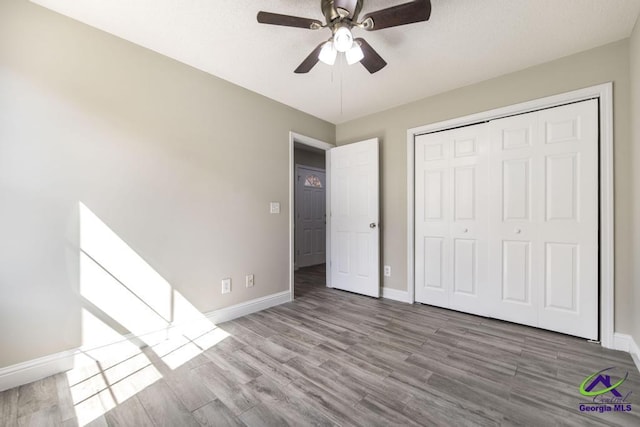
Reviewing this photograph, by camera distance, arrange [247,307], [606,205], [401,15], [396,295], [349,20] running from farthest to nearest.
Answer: [396,295]
[247,307]
[606,205]
[349,20]
[401,15]

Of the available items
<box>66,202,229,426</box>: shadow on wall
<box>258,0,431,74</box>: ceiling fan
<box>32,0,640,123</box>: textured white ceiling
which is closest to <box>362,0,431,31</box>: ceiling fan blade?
<box>258,0,431,74</box>: ceiling fan

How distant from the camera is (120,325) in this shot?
202 cm

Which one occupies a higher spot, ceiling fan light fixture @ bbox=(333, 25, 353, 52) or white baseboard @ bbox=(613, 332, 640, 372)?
ceiling fan light fixture @ bbox=(333, 25, 353, 52)

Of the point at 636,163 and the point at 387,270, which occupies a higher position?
the point at 636,163

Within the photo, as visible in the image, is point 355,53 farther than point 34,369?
Yes

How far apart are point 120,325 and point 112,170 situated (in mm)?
1205

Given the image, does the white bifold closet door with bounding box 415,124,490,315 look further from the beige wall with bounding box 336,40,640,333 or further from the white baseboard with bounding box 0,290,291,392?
the white baseboard with bounding box 0,290,291,392

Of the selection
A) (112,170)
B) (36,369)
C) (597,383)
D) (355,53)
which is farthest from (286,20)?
(597,383)

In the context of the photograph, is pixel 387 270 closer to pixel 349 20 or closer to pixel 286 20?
pixel 349 20

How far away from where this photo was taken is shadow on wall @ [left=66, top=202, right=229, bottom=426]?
1.73m

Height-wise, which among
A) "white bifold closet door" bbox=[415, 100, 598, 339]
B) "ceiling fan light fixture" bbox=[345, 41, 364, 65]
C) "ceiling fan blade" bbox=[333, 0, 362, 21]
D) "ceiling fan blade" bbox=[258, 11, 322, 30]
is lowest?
"white bifold closet door" bbox=[415, 100, 598, 339]

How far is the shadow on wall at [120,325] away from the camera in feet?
5.68

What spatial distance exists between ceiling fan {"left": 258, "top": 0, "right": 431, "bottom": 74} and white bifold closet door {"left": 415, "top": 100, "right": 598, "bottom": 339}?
1.70 m

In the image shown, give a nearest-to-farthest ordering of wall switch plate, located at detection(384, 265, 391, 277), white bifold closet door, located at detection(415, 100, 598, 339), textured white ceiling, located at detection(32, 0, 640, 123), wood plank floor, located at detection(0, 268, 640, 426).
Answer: wood plank floor, located at detection(0, 268, 640, 426) < textured white ceiling, located at detection(32, 0, 640, 123) < white bifold closet door, located at detection(415, 100, 598, 339) < wall switch plate, located at detection(384, 265, 391, 277)
